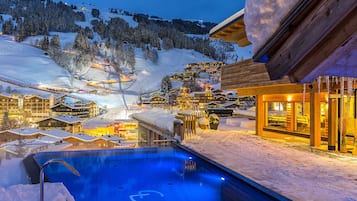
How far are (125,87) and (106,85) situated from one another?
252 cm

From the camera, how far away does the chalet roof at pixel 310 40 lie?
123 cm

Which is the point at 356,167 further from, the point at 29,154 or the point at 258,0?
the point at 29,154

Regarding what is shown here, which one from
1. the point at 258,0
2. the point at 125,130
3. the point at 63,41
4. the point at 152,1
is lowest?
the point at 125,130

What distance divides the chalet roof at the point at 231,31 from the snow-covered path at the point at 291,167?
384 cm

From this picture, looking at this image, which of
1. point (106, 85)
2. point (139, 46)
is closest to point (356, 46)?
point (106, 85)

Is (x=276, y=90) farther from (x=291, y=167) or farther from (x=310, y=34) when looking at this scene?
(x=310, y=34)

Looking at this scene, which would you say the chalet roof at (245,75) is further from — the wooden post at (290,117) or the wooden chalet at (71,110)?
the wooden chalet at (71,110)

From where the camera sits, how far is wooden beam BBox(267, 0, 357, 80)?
119 centimetres

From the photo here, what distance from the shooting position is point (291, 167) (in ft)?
19.3

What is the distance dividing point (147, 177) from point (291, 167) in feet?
10.0

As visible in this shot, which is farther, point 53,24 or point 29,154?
point 53,24

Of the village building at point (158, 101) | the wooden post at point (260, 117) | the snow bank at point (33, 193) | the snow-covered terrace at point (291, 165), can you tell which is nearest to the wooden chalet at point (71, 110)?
the village building at point (158, 101)

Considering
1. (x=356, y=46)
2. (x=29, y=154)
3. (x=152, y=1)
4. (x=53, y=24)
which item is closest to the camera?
(x=356, y=46)

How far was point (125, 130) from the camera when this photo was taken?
71.8ft
